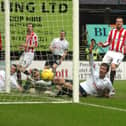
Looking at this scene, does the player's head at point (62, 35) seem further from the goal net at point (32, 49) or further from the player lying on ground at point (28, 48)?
the player lying on ground at point (28, 48)

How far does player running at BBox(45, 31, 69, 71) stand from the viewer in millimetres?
14797

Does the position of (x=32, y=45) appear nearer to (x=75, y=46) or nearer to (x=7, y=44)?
(x=7, y=44)

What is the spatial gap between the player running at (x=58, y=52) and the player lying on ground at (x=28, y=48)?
48 centimetres

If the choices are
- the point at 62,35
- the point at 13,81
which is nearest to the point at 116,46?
the point at 62,35

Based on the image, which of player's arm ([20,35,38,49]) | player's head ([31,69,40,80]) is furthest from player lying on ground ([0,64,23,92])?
player's arm ([20,35,38,49])

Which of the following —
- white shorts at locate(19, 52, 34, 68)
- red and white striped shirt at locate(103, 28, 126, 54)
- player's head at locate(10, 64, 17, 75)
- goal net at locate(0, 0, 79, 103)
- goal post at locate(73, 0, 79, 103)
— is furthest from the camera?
white shorts at locate(19, 52, 34, 68)

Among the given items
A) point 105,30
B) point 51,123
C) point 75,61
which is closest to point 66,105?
point 75,61

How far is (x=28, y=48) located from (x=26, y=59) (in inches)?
32.0

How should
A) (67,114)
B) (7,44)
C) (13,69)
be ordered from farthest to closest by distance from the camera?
(13,69), (7,44), (67,114)

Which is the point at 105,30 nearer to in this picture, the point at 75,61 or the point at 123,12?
the point at 123,12

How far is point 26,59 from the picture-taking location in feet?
53.0

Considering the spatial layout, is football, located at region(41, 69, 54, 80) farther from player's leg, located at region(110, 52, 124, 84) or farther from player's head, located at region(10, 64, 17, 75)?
player's leg, located at region(110, 52, 124, 84)

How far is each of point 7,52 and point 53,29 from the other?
1.34 meters

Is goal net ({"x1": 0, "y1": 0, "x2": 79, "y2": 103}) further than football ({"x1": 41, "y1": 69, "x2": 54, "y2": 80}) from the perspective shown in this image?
No
